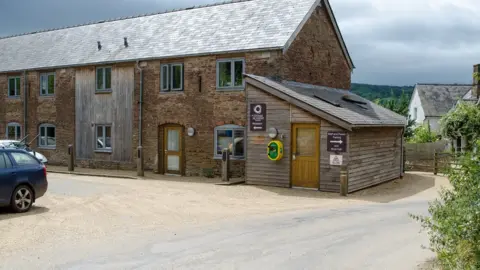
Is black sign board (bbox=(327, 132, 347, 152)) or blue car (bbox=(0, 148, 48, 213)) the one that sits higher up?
black sign board (bbox=(327, 132, 347, 152))

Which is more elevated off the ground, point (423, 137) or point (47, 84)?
point (47, 84)

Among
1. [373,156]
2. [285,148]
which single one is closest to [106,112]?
[285,148]

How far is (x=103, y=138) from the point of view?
82.0 feet

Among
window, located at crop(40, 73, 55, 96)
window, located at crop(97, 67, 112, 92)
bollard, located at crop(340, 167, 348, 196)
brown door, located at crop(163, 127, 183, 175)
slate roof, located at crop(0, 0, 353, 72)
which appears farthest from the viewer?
window, located at crop(40, 73, 55, 96)

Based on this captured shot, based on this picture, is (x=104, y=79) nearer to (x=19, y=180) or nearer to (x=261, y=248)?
(x=19, y=180)

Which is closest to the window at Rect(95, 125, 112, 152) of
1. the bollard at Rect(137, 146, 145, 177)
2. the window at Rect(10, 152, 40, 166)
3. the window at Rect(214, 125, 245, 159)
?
the bollard at Rect(137, 146, 145, 177)

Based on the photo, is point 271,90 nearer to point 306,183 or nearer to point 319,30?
point 306,183

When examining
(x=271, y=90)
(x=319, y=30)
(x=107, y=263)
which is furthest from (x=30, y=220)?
(x=319, y=30)

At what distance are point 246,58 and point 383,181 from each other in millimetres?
7150

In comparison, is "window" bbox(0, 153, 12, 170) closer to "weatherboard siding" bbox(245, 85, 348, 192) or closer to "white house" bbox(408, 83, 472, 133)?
"weatherboard siding" bbox(245, 85, 348, 192)

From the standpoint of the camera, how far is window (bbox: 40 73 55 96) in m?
27.3

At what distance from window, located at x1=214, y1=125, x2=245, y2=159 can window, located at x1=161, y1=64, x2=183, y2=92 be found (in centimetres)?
293

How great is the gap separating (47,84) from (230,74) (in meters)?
12.1

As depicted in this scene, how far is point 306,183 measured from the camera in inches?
680
